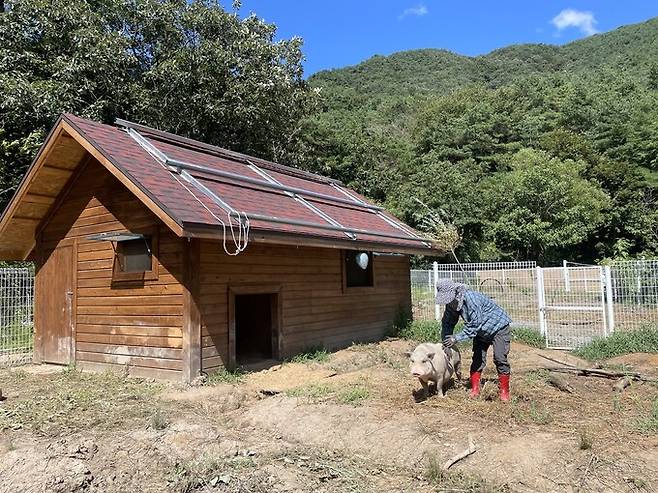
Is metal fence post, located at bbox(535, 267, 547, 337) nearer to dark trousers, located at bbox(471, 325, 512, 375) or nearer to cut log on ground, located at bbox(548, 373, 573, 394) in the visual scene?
cut log on ground, located at bbox(548, 373, 573, 394)

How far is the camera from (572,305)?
11.1 m

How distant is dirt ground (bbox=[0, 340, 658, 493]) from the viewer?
418 centimetres

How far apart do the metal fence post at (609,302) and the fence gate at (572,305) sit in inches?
2.4

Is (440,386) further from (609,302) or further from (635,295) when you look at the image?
(635,295)

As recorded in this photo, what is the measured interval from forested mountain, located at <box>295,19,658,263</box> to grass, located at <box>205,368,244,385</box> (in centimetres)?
1699

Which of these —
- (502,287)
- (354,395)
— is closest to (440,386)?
(354,395)

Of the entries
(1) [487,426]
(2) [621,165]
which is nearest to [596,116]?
(2) [621,165]

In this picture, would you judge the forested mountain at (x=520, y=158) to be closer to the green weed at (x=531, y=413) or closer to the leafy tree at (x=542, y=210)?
the leafy tree at (x=542, y=210)

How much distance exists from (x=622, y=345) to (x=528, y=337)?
2014mm

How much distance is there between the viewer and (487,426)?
523 centimetres

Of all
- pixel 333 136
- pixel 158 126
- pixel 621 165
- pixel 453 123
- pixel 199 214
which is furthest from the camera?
pixel 453 123

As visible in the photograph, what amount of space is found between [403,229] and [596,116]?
28.4 metres

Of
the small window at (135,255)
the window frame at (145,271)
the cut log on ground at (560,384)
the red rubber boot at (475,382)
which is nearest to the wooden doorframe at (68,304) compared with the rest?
the window frame at (145,271)

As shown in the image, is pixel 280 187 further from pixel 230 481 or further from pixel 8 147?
pixel 8 147
